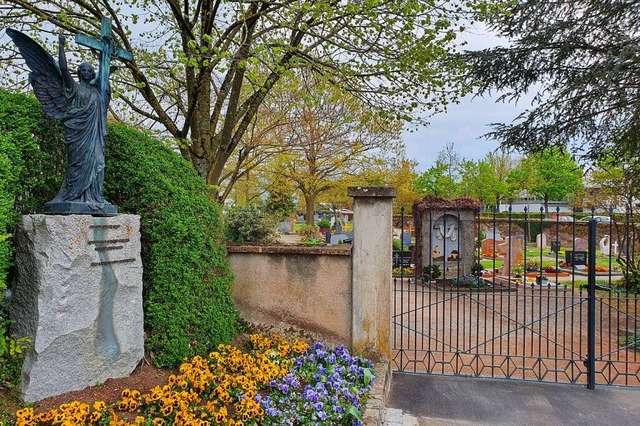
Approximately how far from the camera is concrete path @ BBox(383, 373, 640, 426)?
14.0ft

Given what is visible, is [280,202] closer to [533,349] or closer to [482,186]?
[533,349]

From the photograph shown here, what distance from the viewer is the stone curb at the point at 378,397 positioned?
364 cm

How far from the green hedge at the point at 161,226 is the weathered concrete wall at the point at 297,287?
2.78ft

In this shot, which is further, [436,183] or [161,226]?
[436,183]

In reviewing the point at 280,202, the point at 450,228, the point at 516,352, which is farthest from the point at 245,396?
the point at 280,202

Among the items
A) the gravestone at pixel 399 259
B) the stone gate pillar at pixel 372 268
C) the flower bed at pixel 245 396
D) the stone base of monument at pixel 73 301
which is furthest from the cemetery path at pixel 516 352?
the gravestone at pixel 399 259

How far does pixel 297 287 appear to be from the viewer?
525cm

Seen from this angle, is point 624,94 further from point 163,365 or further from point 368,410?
point 163,365

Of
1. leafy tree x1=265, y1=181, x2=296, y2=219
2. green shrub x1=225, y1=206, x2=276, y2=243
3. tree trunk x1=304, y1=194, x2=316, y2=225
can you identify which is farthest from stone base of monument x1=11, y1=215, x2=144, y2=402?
leafy tree x1=265, y1=181, x2=296, y2=219

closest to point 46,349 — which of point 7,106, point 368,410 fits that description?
point 7,106

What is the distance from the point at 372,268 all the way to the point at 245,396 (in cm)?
220

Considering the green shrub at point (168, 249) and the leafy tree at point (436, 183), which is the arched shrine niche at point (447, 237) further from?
the leafy tree at point (436, 183)

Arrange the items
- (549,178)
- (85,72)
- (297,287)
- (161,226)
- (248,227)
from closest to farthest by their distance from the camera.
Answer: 1. (85,72)
2. (161,226)
3. (297,287)
4. (248,227)
5. (549,178)

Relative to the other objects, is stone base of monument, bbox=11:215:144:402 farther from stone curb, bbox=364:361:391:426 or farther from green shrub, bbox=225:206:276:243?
green shrub, bbox=225:206:276:243
